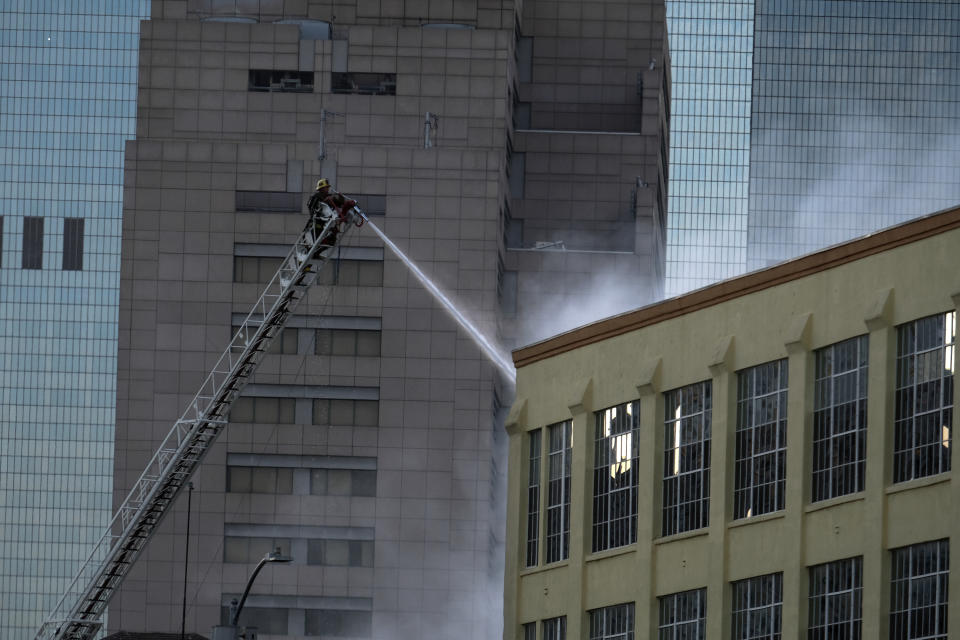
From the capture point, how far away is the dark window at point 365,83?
449 feet

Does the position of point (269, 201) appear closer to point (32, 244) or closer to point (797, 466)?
point (32, 244)

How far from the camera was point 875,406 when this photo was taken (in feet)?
180

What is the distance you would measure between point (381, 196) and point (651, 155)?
18.8 meters

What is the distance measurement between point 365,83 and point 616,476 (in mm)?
75308

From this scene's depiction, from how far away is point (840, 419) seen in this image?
5631 centimetres

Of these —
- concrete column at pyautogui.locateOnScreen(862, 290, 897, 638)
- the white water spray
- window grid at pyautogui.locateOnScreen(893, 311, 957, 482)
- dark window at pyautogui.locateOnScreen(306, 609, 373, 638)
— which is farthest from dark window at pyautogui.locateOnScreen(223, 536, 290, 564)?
window grid at pyautogui.locateOnScreen(893, 311, 957, 482)

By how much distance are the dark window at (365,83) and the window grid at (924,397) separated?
278 ft

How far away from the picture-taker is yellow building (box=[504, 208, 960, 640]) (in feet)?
177

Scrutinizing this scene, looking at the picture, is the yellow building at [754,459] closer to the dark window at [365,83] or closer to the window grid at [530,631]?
the window grid at [530,631]

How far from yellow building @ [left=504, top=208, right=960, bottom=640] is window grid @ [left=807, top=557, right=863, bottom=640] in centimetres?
5

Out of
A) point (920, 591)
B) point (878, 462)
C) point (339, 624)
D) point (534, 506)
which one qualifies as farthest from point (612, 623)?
point (339, 624)

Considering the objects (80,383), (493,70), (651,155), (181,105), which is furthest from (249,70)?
(80,383)

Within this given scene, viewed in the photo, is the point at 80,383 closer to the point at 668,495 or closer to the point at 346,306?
the point at 346,306

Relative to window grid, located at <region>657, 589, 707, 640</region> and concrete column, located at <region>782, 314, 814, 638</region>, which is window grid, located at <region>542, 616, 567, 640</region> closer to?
window grid, located at <region>657, 589, 707, 640</region>
